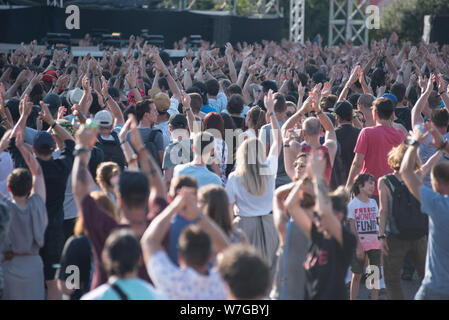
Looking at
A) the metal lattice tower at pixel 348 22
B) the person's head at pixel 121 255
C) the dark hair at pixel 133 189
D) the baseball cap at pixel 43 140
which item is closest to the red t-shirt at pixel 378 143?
the baseball cap at pixel 43 140

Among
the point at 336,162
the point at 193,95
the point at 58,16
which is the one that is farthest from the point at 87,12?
the point at 336,162

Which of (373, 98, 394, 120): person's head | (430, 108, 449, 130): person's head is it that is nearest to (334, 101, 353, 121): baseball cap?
(373, 98, 394, 120): person's head

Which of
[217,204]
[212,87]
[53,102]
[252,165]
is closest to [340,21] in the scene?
[212,87]

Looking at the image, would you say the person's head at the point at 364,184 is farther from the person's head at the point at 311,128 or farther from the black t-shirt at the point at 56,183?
the black t-shirt at the point at 56,183

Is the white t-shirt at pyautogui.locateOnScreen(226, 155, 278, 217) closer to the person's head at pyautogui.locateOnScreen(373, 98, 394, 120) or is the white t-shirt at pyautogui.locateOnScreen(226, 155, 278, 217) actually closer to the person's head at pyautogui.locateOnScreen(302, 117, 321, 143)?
the person's head at pyautogui.locateOnScreen(302, 117, 321, 143)

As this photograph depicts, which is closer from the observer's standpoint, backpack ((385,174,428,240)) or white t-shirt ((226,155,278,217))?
white t-shirt ((226,155,278,217))

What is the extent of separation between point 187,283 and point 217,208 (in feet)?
Answer: 2.46

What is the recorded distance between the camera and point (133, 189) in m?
3.57

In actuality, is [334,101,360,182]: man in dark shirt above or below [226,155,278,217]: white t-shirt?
above

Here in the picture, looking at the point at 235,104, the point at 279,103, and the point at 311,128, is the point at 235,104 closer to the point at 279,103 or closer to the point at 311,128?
the point at 279,103

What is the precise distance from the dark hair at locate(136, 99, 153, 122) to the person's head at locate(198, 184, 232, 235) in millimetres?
2577

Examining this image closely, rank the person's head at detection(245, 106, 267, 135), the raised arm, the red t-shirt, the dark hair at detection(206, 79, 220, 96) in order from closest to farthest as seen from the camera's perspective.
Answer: the raised arm → the red t-shirt → the person's head at detection(245, 106, 267, 135) → the dark hair at detection(206, 79, 220, 96)

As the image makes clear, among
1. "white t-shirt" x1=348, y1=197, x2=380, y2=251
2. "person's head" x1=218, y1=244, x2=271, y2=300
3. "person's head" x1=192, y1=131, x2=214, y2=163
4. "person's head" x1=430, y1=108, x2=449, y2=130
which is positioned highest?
Result: "person's head" x1=430, y1=108, x2=449, y2=130

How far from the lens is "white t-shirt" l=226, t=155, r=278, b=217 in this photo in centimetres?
518
